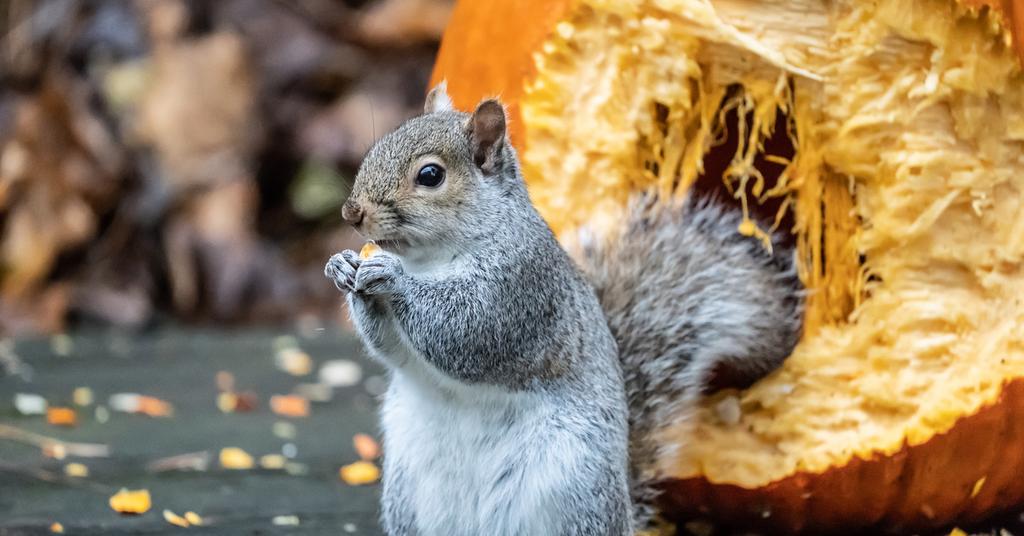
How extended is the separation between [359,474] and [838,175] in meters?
0.85

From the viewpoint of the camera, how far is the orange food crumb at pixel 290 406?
102 inches

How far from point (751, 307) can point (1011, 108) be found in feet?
1.27

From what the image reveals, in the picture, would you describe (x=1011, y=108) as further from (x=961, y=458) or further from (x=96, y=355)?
(x=96, y=355)

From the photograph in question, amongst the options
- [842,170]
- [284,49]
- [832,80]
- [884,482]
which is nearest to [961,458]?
[884,482]

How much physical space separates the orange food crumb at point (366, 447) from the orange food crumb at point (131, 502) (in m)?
0.45

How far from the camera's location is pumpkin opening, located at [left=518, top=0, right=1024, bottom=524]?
5.19 feet

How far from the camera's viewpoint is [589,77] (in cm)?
171

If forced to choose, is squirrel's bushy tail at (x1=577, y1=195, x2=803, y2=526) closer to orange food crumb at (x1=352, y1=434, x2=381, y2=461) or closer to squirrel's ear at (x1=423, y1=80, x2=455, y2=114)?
squirrel's ear at (x1=423, y1=80, x2=455, y2=114)

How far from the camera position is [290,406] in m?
2.61

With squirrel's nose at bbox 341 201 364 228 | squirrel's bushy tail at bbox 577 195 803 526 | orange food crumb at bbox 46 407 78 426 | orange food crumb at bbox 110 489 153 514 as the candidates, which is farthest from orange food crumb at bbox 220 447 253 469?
squirrel's nose at bbox 341 201 364 228

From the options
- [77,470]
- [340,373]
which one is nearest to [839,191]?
[77,470]

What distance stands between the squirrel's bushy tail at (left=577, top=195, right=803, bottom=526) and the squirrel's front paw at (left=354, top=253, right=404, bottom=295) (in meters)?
0.36

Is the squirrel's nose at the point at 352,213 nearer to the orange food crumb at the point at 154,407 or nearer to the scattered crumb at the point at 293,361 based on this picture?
the orange food crumb at the point at 154,407

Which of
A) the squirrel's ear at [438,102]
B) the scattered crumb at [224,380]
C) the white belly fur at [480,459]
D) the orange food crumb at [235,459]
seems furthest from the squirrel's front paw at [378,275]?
the scattered crumb at [224,380]
